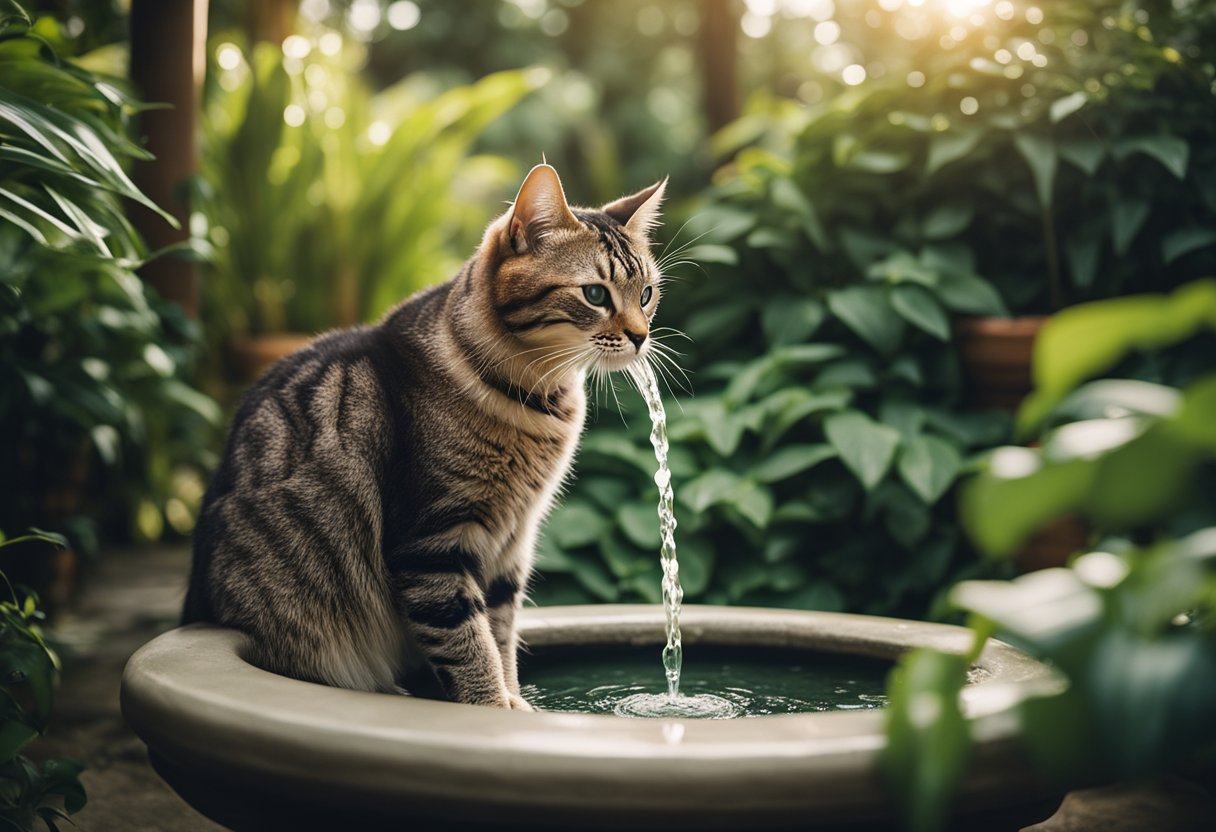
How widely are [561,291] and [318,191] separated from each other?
4.13 m

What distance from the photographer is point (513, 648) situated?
206 cm

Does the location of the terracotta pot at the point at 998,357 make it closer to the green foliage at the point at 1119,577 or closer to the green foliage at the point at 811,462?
the green foliage at the point at 811,462

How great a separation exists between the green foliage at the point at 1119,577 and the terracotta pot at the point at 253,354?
4655mm

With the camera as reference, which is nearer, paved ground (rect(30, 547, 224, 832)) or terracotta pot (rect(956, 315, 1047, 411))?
paved ground (rect(30, 547, 224, 832))

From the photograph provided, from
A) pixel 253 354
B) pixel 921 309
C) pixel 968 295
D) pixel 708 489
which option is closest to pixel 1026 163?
pixel 968 295

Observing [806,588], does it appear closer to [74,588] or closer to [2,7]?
[2,7]

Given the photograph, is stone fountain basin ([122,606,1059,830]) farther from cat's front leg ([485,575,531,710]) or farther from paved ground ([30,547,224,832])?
paved ground ([30,547,224,832])

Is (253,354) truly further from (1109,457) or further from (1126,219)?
(1109,457)

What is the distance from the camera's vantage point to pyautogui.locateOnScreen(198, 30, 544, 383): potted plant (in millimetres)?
5562

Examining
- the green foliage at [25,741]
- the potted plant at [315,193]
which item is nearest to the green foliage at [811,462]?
the green foliage at [25,741]

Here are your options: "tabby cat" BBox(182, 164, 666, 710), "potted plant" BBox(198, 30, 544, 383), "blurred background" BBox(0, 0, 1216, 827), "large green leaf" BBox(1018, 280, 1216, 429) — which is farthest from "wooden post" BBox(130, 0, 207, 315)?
"large green leaf" BBox(1018, 280, 1216, 429)

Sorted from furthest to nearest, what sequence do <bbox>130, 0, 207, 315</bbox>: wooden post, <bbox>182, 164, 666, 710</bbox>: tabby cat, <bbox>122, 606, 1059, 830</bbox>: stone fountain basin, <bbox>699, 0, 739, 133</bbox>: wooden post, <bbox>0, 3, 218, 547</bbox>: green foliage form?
<bbox>699, 0, 739, 133</bbox>: wooden post, <bbox>130, 0, 207, 315</bbox>: wooden post, <bbox>182, 164, 666, 710</bbox>: tabby cat, <bbox>0, 3, 218, 547</bbox>: green foliage, <bbox>122, 606, 1059, 830</bbox>: stone fountain basin

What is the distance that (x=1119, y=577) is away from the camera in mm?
888

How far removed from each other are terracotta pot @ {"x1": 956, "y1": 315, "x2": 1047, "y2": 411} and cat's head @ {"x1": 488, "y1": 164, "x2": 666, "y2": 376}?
143cm
